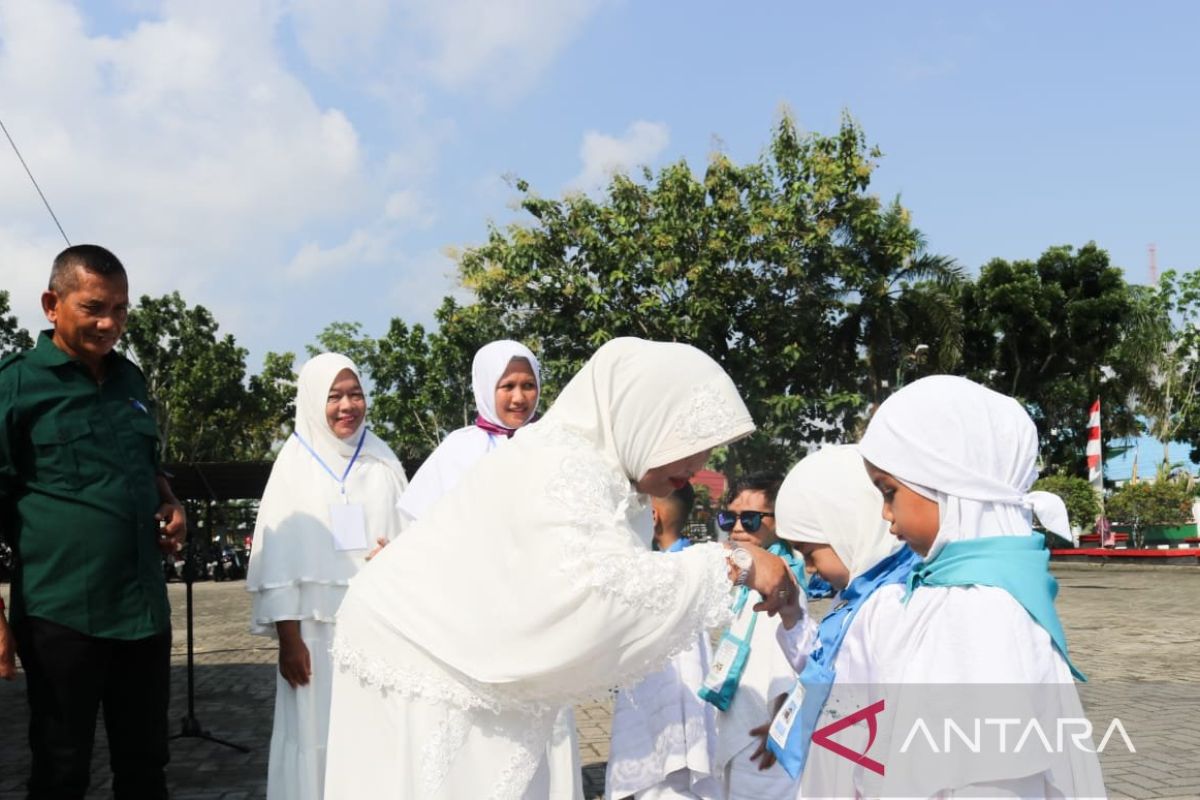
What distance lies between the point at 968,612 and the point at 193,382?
32509 millimetres

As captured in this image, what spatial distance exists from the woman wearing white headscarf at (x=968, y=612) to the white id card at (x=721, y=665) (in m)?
1.14

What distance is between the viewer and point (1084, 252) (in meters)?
29.6

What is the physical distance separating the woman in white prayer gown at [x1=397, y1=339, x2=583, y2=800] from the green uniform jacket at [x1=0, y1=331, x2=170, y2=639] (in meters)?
1.13

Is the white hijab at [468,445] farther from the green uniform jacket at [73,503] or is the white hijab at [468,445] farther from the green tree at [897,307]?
the green tree at [897,307]

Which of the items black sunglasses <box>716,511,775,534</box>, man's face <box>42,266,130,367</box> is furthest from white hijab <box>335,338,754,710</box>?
man's face <box>42,266,130,367</box>

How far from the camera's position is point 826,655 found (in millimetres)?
2465

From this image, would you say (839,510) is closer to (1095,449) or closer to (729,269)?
(729,269)

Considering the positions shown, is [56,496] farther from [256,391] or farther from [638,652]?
[256,391]

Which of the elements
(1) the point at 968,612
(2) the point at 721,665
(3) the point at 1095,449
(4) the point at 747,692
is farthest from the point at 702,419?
(3) the point at 1095,449

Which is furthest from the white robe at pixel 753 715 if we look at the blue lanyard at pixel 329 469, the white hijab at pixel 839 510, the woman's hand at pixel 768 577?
the blue lanyard at pixel 329 469

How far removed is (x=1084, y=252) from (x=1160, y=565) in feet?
29.9

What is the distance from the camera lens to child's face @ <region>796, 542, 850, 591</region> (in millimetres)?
3094

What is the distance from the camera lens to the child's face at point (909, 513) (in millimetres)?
2188

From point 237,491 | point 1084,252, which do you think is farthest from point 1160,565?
point 237,491
